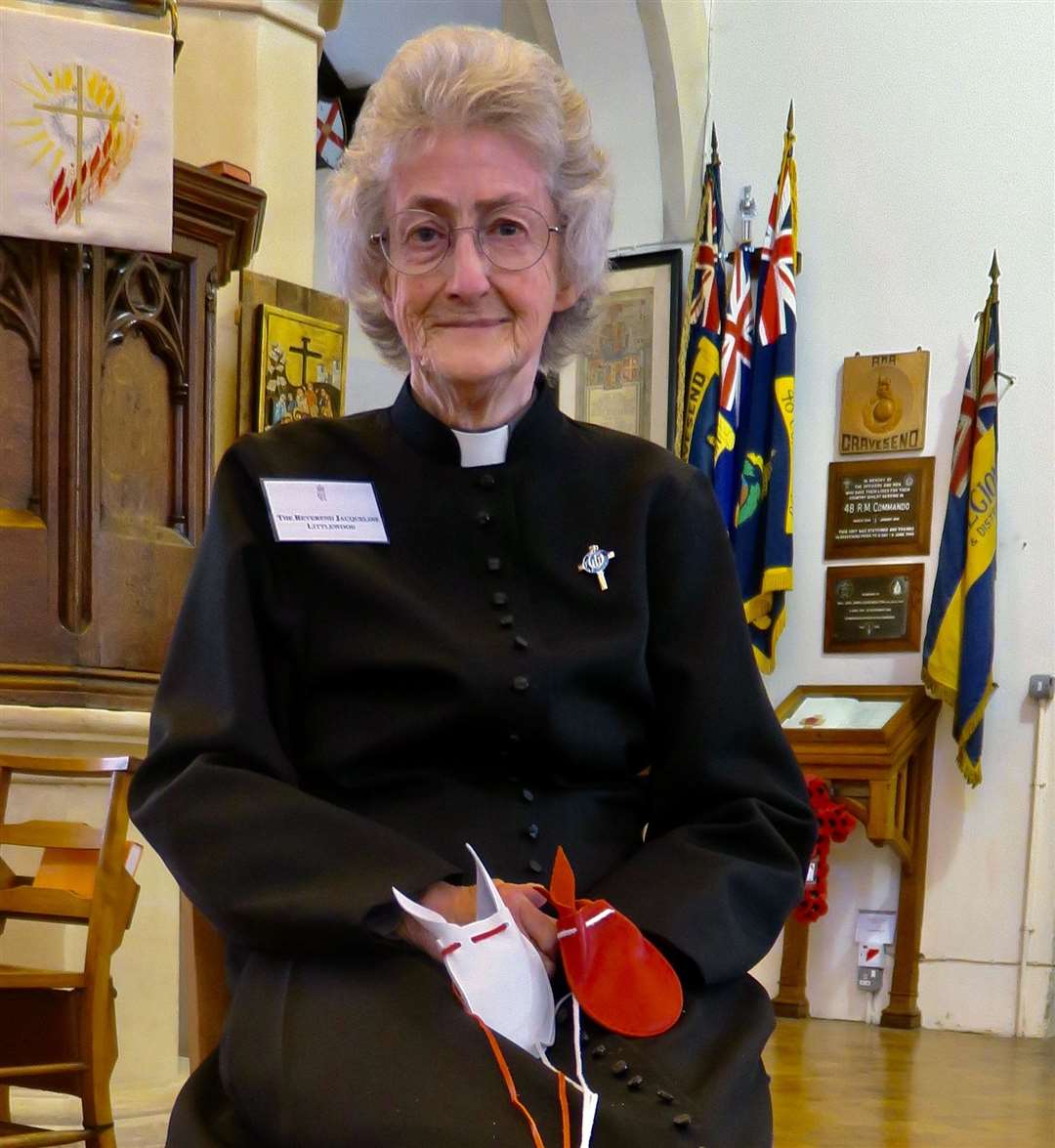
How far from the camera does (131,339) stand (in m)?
3.66

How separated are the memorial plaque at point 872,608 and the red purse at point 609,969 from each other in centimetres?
590

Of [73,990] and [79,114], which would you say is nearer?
[73,990]

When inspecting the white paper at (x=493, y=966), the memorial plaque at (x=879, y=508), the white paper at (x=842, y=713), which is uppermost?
the memorial plaque at (x=879, y=508)

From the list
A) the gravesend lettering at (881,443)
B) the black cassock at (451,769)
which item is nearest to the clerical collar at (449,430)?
the black cassock at (451,769)

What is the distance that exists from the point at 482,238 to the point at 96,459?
2015 mm

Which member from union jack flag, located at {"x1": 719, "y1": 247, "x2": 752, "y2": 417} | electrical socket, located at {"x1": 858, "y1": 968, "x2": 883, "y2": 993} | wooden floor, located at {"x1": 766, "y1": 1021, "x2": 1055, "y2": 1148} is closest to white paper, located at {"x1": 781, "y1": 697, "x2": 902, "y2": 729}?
electrical socket, located at {"x1": 858, "y1": 968, "x2": 883, "y2": 993}

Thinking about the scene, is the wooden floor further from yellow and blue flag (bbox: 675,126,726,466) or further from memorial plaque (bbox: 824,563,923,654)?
yellow and blue flag (bbox: 675,126,726,466)

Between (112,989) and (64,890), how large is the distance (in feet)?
0.66

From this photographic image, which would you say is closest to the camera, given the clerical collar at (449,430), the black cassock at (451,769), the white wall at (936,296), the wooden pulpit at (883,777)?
the black cassock at (451,769)

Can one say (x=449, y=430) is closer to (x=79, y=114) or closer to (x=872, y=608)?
(x=79, y=114)

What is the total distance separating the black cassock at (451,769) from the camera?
137cm

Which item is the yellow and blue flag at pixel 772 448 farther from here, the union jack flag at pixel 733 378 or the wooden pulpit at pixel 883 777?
the wooden pulpit at pixel 883 777

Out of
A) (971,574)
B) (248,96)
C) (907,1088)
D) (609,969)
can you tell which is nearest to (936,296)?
(971,574)

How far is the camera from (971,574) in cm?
679
